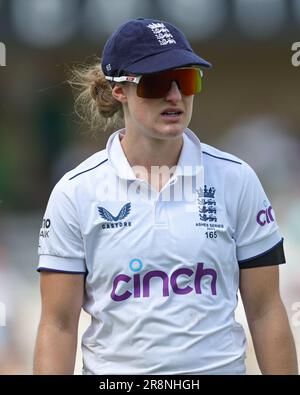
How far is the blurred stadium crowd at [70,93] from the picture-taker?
686cm

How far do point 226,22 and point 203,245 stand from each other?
510 cm

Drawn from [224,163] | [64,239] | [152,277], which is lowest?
[152,277]

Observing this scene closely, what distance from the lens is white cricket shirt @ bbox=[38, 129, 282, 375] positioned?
2.36 metres

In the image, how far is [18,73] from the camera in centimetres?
739

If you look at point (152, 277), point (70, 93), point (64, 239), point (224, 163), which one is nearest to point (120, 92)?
point (224, 163)

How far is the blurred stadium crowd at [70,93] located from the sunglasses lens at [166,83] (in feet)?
13.2

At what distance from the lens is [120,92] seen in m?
2.61

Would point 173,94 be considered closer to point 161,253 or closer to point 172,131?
point 172,131

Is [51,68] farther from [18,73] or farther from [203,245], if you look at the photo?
[203,245]

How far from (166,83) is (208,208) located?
0.39m

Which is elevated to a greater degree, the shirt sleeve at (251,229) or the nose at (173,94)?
the nose at (173,94)
